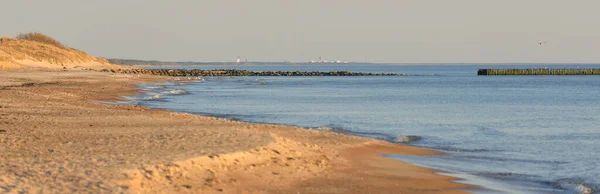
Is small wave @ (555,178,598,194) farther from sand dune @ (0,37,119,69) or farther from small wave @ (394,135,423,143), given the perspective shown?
sand dune @ (0,37,119,69)

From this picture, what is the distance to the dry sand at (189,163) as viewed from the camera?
1127 centimetres

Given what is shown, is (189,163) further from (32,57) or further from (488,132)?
(32,57)

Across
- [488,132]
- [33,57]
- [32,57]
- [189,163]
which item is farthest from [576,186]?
[33,57]

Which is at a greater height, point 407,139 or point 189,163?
point 189,163

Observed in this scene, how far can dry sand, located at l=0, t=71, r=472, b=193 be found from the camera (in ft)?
37.0

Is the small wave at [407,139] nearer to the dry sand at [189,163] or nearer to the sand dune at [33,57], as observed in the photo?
the dry sand at [189,163]

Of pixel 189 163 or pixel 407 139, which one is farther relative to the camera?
pixel 407 139

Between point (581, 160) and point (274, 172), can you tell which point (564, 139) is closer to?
point (581, 160)

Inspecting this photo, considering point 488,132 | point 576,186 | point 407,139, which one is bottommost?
point 488,132

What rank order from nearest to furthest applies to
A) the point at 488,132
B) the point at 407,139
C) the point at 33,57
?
the point at 407,139, the point at 488,132, the point at 33,57

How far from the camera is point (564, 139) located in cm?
2339

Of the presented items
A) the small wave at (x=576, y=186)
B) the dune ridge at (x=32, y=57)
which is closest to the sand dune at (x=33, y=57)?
the dune ridge at (x=32, y=57)

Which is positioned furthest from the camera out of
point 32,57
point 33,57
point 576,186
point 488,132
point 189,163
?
point 33,57

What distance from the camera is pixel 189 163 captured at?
41.3ft
